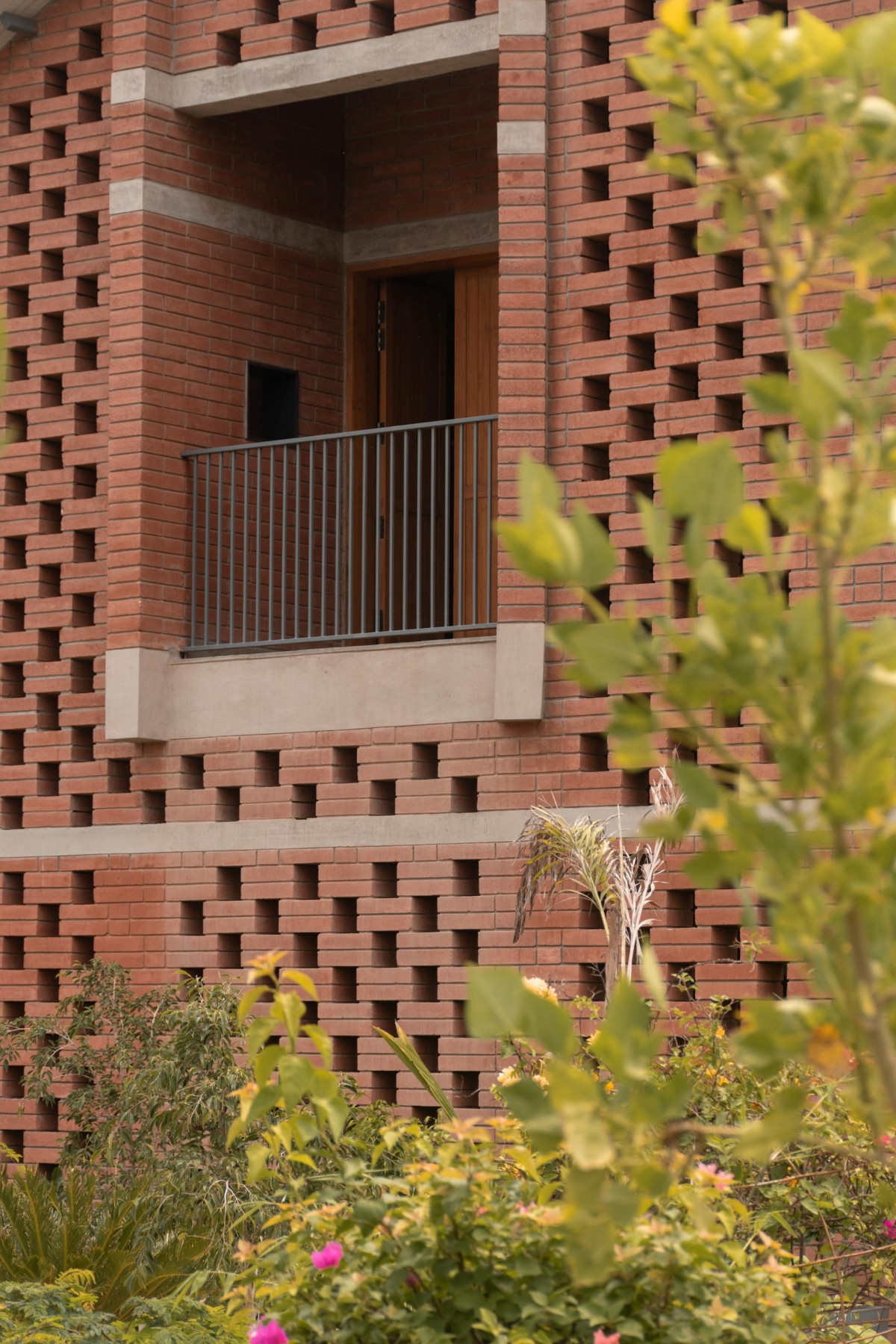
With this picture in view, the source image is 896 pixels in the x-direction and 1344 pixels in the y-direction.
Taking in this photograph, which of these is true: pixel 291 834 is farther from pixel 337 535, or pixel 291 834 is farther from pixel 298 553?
pixel 298 553

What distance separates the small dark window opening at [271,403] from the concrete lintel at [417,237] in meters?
0.94

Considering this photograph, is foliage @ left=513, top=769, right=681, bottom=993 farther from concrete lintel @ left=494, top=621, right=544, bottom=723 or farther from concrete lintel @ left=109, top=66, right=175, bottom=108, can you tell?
concrete lintel @ left=109, top=66, right=175, bottom=108

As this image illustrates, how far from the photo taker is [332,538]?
11922 mm

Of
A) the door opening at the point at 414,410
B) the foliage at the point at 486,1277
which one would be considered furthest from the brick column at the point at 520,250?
the foliage at the point at 486,1277

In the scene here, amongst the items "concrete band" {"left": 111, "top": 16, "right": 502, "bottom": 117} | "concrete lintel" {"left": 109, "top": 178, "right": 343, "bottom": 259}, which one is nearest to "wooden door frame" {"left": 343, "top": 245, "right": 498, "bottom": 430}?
"concrete lintel" {"left": 109, "top": 178, "right": 343, "bottom": 259}

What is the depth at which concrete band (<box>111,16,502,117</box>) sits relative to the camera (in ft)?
32.7

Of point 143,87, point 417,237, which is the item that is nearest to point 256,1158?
point 143,87

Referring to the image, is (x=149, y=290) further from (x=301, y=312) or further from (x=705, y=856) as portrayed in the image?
(x=705, y=856)

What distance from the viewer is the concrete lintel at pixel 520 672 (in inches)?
367

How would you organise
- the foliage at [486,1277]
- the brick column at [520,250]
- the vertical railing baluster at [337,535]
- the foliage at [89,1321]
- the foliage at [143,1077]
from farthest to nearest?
the vertical railing baluster at [337,535] → the brick column at [520,250] → the foliage at [143,1077] → the foliage at [89,1321] → the foliage at [486,1277]

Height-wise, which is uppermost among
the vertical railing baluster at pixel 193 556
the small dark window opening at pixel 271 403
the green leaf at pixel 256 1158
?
the small dark window opening at pixel 271 403

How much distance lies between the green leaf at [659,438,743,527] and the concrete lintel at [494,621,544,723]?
7543 mm

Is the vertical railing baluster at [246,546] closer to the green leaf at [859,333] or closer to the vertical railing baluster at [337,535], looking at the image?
the vertical railing baluster at [337,535]

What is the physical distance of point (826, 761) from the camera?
177 centimetres
